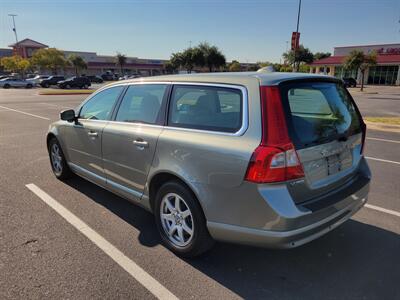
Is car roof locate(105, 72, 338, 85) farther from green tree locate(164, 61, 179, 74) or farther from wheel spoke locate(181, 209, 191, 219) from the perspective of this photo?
green tree locate(164, 61, 179, 74)

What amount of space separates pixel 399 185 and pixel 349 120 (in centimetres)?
256

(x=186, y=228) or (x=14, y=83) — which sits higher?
(x=186, y=228)

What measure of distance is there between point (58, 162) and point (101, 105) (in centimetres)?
163

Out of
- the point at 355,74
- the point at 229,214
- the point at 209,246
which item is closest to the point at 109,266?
the point at 209,246

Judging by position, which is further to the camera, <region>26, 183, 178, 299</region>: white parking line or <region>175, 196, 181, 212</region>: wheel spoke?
<region>175, 196, 181, 212</region>: wheel spoke

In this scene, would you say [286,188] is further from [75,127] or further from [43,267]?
[75,127]

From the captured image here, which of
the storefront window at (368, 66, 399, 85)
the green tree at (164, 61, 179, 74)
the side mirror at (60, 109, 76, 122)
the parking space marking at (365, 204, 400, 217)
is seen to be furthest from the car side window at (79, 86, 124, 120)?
the green tree at (164, 61, 179, 74)

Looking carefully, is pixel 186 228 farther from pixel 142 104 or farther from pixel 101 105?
pixel 101 105

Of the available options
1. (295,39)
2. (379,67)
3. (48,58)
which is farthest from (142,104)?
(48,58)

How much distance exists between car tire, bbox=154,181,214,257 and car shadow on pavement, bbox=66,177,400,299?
0.54ft

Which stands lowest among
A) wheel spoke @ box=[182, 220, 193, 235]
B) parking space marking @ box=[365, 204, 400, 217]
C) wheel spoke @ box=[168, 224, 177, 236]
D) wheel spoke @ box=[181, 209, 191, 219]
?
parking space marking @ box=[365, 204, 400, 217]

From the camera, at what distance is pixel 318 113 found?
324cm

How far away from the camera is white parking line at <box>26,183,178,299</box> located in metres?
2.71

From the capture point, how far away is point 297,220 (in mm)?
2455
